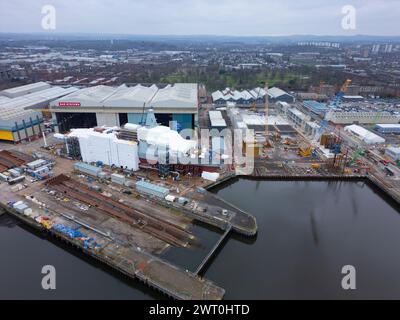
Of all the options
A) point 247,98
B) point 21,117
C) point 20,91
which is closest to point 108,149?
point 21,117

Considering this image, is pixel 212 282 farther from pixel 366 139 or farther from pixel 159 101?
pixel 366 139

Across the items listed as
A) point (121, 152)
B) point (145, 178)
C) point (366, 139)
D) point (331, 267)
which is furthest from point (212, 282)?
point (366, 139)

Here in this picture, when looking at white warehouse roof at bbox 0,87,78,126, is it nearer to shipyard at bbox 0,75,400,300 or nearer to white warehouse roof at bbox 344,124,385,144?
shipyard at bbox 0,75,400,300

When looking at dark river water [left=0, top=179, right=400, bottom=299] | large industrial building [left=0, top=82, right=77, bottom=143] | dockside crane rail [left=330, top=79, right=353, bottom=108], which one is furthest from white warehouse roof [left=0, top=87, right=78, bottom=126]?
dockside crane rail [left=330, top=79, right=353, bottom=108]

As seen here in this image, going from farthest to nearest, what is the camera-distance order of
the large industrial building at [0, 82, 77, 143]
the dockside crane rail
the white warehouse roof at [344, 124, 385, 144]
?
the dockside crane rail
the white warehouse roof at [344, 124, 385, 144]
the large industrial building at [0, 82, 77, 143]

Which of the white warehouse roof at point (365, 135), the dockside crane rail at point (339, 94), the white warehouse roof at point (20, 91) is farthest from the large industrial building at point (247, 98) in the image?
the white warehouse roof at point (20, 91)
